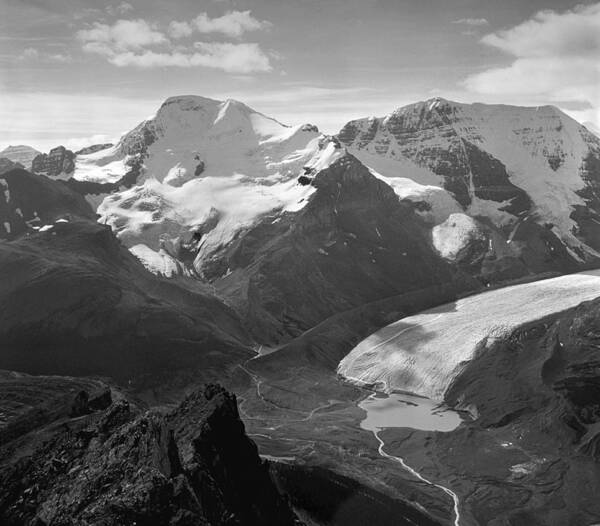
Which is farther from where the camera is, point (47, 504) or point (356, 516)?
point (356, 516)

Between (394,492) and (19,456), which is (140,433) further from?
(394,492)

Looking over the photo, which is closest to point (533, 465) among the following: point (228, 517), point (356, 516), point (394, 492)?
point (394, 492)

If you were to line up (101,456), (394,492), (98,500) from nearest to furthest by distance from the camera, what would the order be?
(98,500) < (101,456) < (394,492)

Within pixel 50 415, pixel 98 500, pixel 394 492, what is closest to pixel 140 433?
pixel 98 500

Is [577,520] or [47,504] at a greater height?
[47,504]

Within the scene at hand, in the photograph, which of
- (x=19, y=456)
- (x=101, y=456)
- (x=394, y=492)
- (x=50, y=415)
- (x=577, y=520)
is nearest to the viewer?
(x=101, y=456)

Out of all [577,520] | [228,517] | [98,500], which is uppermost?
[98,500]
